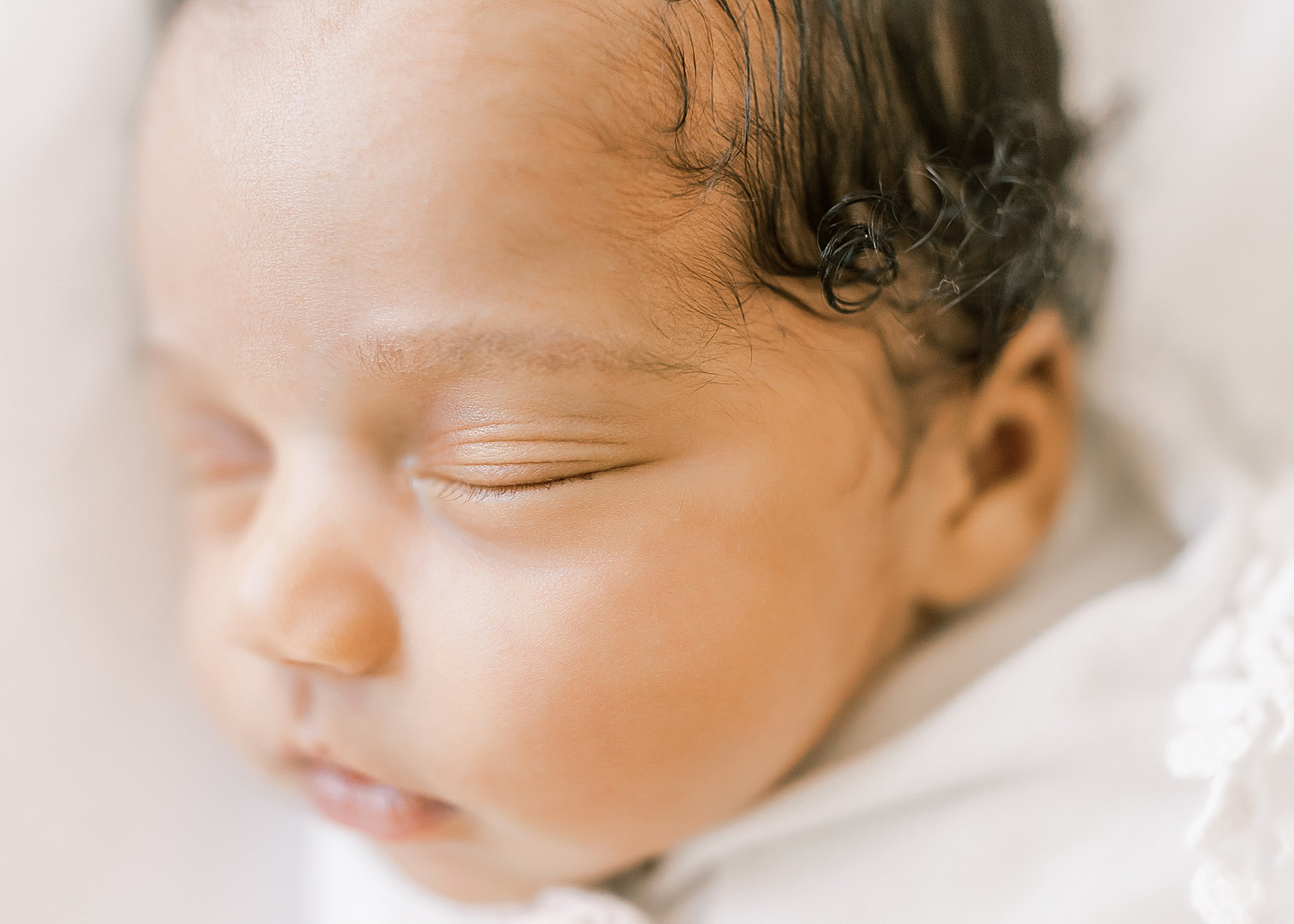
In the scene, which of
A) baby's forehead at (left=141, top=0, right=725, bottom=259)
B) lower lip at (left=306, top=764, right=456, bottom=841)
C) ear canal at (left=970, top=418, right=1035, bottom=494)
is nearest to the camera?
baby's forehead at (left=141, top=0, right=725, bottom=259)

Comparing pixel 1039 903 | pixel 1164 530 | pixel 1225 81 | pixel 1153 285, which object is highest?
pixel 1225 81

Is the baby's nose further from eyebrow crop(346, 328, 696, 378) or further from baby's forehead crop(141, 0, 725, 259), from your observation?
baby's forehead crop(141, 0, 725, 259)

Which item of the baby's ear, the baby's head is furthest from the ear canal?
the baby's head

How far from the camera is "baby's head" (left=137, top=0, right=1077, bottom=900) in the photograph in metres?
0.77

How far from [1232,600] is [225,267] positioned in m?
0.89

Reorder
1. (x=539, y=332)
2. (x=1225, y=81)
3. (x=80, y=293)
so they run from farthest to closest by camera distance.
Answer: (x=1225, y=81) < (x=80, y=293) < (x=539, y=332)

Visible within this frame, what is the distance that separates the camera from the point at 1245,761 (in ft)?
2.79

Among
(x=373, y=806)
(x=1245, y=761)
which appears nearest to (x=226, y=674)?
(x=373, y=806)

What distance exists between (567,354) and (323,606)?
0.27 metres

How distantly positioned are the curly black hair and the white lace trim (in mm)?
314

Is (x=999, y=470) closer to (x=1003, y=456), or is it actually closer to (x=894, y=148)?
(x=1003, y=456)

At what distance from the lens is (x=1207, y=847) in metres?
0.83

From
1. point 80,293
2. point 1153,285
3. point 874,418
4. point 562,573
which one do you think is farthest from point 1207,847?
point 80,293

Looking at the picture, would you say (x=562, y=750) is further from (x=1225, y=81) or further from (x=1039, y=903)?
(x=1225, y=81)
